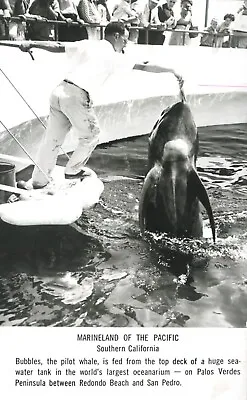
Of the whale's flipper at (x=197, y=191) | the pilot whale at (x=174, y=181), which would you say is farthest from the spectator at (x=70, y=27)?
the whale's flipper at (x=197, y=191)

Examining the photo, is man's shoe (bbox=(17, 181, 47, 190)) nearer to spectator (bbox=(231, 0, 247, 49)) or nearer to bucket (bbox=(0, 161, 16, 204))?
bucket (bbox=(0, 161, 16, 204))

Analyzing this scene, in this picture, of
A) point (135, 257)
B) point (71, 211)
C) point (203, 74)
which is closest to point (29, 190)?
point (71, 211)

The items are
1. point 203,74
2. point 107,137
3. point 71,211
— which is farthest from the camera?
point 107,137

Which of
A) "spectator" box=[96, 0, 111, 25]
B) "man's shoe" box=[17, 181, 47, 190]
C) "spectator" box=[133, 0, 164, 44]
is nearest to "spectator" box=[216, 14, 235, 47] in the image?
"spectator" box=[133, 0, 164, 44]

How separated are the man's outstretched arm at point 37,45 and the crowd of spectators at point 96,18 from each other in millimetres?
15

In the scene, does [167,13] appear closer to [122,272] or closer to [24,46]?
[24,46]

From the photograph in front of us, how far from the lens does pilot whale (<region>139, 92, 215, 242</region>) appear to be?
1.11m

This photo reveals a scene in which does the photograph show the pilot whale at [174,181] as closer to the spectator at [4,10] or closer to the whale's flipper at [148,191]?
the whale's flipper at [148,191]

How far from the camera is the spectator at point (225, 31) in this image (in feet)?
Result: 3.89

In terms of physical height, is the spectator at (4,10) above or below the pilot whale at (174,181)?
above

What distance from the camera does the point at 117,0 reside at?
1.18 metres
